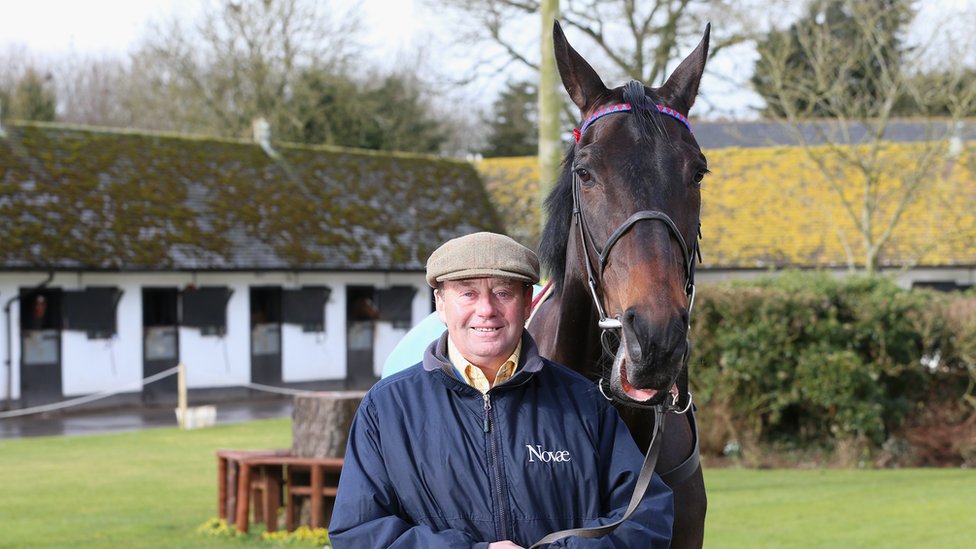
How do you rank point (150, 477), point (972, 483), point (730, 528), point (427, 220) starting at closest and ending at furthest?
point (730, 528) < point (972, 483) < point (150, 477) < point (427, 220)

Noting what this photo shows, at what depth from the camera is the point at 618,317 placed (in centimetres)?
312

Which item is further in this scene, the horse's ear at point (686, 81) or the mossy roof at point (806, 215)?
the mossy roof at point (806, 215)

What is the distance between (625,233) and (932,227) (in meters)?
26.0

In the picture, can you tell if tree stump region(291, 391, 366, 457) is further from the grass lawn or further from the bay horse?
the bay horse

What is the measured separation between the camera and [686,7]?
84.1ft

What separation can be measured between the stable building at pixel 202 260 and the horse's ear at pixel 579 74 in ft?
71.2

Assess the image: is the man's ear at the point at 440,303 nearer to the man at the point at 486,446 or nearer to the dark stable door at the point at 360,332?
the man at the point at 486,446

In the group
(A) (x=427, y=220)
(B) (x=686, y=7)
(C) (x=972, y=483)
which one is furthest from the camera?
(A) (x=427, y=220)

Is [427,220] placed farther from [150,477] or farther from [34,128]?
[150,477]

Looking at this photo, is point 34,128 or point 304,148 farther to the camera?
point 304,148

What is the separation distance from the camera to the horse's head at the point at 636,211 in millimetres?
2934

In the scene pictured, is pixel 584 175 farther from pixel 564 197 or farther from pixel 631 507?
pixel 631 507

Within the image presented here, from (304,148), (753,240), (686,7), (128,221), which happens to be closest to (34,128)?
(128,221)

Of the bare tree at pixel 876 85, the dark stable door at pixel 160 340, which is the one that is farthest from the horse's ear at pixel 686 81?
the dark stable door at pixel 160 340
